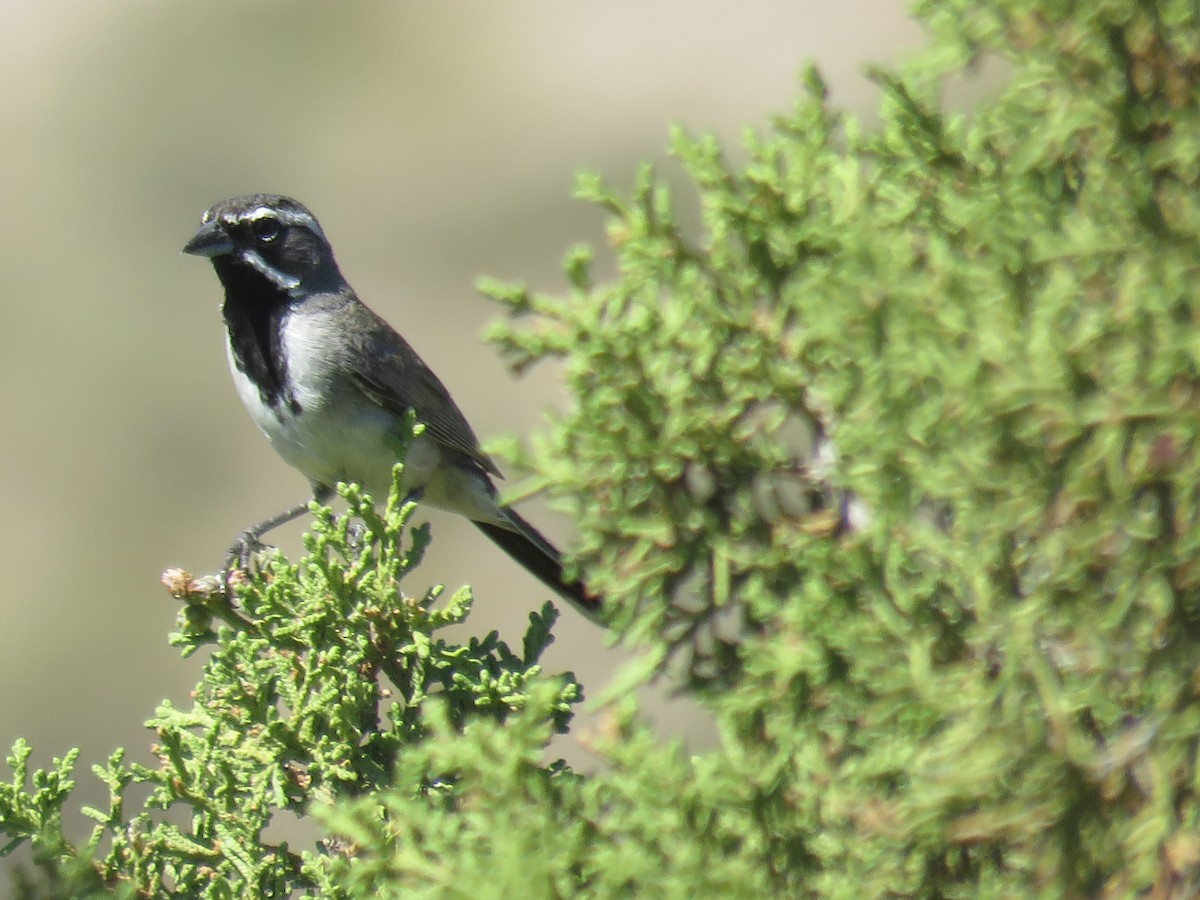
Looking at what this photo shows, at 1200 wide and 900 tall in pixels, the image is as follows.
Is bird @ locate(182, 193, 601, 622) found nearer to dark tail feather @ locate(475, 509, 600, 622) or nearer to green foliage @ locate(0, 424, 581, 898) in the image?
dark tail feather @ locate(475, 509, 600, 622)

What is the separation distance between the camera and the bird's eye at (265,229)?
5.84 meters

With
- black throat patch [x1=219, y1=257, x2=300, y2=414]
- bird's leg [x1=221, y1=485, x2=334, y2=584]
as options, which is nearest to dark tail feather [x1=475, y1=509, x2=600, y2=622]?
bird's leg [x1=221, y1=485, x2=334, y2=584]

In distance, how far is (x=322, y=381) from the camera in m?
5.68

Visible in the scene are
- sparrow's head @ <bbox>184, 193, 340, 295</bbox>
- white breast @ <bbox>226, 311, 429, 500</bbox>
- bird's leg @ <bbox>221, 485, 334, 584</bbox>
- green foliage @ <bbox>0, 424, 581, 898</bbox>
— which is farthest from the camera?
sparrow's head @ <bbox>184, 193, 340, 295</bbox>

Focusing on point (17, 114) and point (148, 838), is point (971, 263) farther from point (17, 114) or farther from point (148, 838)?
point (17, 114)

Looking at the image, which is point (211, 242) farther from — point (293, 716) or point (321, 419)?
point (293, 716)

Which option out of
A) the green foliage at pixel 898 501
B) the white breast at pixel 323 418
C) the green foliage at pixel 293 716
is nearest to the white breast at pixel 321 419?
the white breast at pixel 323 418

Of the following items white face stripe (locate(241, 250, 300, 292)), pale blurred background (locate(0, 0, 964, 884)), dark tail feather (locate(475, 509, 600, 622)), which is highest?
pale blurred background (locate(0, 0, 964, 884))

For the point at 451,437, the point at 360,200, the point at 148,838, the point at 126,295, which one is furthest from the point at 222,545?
the point at 148,838

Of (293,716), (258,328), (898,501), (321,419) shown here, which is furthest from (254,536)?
(898,501)

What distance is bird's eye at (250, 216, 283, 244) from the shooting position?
584cm

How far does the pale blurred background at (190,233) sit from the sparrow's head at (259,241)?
20.6 ft

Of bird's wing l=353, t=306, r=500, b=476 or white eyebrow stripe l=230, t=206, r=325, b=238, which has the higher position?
white eyebrow stripe l=230, t=206, r=325, b=238

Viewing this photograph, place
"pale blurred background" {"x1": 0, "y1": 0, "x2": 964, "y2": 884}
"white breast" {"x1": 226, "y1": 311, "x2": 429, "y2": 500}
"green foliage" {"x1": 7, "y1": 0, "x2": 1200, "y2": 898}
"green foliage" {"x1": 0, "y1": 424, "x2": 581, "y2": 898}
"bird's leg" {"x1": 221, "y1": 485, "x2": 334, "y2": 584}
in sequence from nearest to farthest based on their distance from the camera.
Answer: "green foliage" {"x1": 7, "y1": 0, "x2": 1200, "y2": 898} < "green foliage" {"x1": 0, "y1": 424, "x2": 581, "y2": 898} < "bird's leg" {"x1": 221, "y1": 485, "x2": 334, "y2": 584} < "white breast" {"x1": 226, "y1": 311, "x2": 429, "y2": 500} < "pale blurred background" {"x1": 0, "y1": 0, "x2": 964, "y2": 884}
